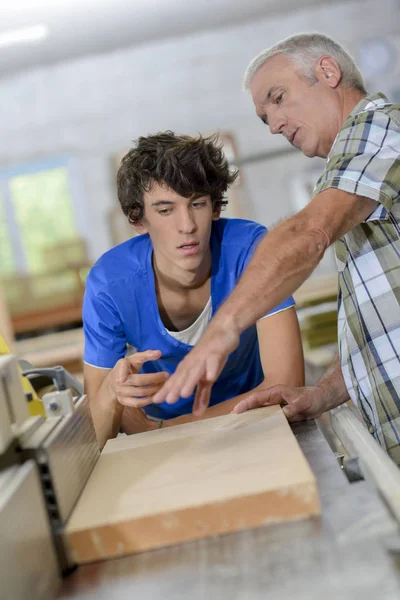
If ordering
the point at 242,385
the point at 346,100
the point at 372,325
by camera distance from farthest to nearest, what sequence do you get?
the point at 242,385 → the point at 346,100 → the point at 372,325

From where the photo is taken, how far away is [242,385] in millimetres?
1704

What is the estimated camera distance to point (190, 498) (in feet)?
2.59

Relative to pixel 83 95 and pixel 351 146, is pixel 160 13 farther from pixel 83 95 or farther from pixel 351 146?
pixel 351 146

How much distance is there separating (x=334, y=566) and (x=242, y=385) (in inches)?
40.6

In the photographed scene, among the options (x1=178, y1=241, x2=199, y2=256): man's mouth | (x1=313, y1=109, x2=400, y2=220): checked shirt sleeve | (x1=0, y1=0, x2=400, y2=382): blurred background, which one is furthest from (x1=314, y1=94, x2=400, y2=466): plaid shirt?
(x1=0, y1=0, x2=400, y2=382): blurred background

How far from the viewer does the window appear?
6.73m

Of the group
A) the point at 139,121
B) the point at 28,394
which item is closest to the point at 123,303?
the point at 28,394

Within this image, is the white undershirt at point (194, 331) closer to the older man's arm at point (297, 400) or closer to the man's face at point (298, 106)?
the older man's arm at point (297, 400)

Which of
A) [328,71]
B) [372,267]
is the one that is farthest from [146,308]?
[328,71]

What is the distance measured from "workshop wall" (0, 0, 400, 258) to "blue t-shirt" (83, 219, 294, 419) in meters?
4.98

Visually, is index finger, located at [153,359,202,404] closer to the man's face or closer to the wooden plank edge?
the wooden plank edge

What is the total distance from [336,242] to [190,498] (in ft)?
2.48

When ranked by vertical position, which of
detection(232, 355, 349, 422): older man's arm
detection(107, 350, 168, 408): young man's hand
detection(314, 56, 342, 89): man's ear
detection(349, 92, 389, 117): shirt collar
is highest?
detection(314, 56, 342, 89): man's ear

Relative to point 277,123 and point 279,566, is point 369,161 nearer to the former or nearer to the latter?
point 277,123
